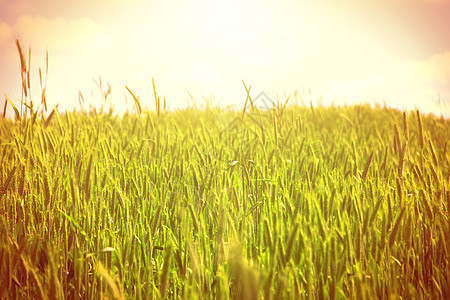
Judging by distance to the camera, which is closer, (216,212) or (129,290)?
(129,290)

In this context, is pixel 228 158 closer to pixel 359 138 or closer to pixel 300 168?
pixel 300 168

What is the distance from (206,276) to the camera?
2.88 feet

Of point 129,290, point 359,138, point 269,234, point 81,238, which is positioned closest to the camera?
point 269,234

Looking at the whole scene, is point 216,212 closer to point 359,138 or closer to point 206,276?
point 206,276

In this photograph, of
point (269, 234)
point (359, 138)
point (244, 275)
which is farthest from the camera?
point (359, 138)

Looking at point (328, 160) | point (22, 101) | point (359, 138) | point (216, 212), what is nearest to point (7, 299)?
point (216, 212)

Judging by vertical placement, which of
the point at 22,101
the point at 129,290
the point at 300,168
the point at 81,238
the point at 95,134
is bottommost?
the point at 129,290

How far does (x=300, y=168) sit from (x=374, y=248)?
739mm

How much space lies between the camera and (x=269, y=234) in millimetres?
752

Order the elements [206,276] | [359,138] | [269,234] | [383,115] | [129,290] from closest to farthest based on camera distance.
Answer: [269,234] → [206,276] → [129,290] → [359,138] → [383,115]

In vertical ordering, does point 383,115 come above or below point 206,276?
above

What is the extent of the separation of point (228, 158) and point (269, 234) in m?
1.04

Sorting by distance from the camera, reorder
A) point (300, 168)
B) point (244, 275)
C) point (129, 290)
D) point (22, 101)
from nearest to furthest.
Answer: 1. point (244, 275)
2. point (129, 290)
3. point (22, 101)
4. point (300, 168)

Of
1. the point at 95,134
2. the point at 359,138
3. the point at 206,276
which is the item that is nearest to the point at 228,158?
the point at 95,134
